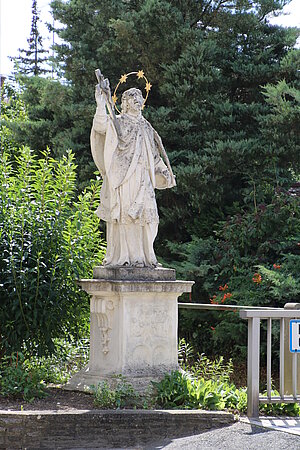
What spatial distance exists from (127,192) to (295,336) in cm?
230

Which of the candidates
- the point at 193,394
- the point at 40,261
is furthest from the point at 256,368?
the point at 40,261

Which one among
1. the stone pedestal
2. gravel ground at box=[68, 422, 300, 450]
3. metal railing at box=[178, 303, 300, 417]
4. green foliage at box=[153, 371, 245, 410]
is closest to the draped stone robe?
the stone pedestal

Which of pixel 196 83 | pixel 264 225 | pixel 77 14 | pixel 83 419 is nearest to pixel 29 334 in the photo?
pixel 83 419

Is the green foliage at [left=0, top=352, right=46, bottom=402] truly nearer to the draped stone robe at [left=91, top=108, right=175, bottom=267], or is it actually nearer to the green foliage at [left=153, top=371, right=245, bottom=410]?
the green foliage at [left=153, top=371, right=245, bottom=410]

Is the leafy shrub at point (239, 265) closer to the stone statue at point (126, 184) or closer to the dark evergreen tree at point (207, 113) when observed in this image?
the dark evergreen tree at point (207, 113)

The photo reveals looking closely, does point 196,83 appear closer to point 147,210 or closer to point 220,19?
point 220,19

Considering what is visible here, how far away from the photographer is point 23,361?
9461 mm

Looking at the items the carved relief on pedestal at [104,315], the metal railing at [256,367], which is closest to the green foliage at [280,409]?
the metal railing at [256,367]

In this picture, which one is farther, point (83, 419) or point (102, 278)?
point (102, 278)

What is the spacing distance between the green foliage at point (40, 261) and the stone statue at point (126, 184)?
1.96 feet

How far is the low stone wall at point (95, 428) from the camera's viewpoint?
745cm

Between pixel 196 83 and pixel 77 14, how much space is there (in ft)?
9.88

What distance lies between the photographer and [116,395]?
8.28 meters

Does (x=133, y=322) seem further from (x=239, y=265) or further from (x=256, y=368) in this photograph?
(x=239, y=265)
